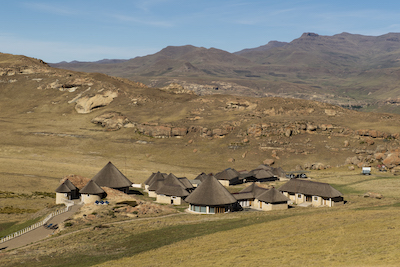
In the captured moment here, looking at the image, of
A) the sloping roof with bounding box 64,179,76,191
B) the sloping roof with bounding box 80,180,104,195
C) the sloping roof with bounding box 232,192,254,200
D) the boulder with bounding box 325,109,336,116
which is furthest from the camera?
the boulder with bounding box 325,109,336,116

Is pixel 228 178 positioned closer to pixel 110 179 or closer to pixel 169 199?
pixel 169 199

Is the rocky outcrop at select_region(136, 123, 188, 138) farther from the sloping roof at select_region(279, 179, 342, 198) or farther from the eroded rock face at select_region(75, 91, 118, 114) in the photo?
the sloping roof at select_region(279, 179, 342, 198)

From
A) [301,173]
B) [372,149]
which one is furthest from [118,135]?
[372,149]

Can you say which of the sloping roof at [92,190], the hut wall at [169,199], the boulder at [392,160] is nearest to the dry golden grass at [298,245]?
the hut wall at [169,199]

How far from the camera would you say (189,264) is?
34.0m

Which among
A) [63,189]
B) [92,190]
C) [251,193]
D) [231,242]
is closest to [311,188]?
[251,193]

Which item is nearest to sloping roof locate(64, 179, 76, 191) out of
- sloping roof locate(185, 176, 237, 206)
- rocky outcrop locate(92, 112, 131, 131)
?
sloping roof locate(185, 176, 237, 206)

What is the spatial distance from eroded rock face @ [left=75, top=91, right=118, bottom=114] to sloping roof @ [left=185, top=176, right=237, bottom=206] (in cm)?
12902

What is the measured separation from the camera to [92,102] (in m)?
183

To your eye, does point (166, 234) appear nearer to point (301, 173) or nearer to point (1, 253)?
point (1, 253)

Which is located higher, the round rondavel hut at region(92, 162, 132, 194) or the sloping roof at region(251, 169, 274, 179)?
the round rondavel hut at region(92, 162, 132, 194)

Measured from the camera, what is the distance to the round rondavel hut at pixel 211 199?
200ft

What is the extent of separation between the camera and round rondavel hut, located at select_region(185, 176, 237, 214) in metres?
61.1

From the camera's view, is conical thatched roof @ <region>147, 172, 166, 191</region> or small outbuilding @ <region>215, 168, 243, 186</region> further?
small outbuilding @ <region>215, 168, 243, 186</region>
